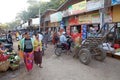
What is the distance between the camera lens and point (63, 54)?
1316 cm

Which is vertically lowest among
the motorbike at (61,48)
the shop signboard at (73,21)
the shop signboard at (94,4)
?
the motorbike at (61,48)

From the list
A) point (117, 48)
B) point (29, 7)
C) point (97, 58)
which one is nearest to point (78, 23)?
point (117, 48)

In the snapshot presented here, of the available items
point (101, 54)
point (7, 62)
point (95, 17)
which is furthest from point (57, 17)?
point (7, 62)

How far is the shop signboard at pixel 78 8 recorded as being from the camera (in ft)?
56.8

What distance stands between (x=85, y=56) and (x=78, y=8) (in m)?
9.16

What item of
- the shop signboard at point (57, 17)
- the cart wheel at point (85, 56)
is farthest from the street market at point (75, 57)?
the shop signboard at point (57, 17)

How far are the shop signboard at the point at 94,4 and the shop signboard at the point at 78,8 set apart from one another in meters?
1.01

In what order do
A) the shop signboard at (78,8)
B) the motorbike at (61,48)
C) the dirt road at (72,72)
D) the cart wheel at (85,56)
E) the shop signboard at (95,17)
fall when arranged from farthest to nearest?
the shop signboard at (78,8) → the shop signboard at (95,17) → the motorbike at (61,48) → the cart wheel at (85,56) → the dirt road at (72,72)

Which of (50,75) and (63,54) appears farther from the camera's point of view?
(63,54)

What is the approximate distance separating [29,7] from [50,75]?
38.9 metres

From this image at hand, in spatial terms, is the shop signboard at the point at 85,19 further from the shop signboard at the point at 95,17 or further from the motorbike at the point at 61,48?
the motorbike at the point at 61,48

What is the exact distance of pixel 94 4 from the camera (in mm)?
15234

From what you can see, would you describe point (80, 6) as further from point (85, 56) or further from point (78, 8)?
point (85, 56)

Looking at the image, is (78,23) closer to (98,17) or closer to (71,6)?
(71,6)
